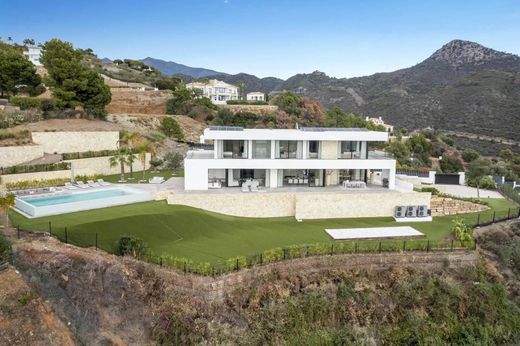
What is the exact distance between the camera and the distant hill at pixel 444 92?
74000 millimetres

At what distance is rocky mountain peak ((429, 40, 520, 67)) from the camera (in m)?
109

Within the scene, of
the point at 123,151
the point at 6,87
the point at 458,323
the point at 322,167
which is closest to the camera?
the point at 458,323

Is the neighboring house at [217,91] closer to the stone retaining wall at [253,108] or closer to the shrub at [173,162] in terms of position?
the stone retaining wall at [253,108]

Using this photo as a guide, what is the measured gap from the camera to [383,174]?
28016 mm

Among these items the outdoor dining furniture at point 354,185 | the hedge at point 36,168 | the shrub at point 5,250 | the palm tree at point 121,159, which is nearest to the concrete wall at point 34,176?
the hedge at point 36,168

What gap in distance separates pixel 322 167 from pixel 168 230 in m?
11.4

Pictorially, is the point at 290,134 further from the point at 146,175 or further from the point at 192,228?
the point at 146,175

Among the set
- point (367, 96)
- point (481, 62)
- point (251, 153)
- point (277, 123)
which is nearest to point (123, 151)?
point (251, 153)

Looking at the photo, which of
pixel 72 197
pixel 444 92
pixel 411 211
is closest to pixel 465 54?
pixel 444 92

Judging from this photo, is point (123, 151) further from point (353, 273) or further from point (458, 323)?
point (458, 323)

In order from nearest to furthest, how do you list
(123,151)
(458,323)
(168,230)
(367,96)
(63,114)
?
1. (458,323)
2. (168,230)
3. (123,151)
4. (63,114)
5. (367,96)

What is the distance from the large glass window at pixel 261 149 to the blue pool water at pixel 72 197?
854 cm

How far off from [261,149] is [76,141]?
16.2 meters

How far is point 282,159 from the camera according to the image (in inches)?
1011
